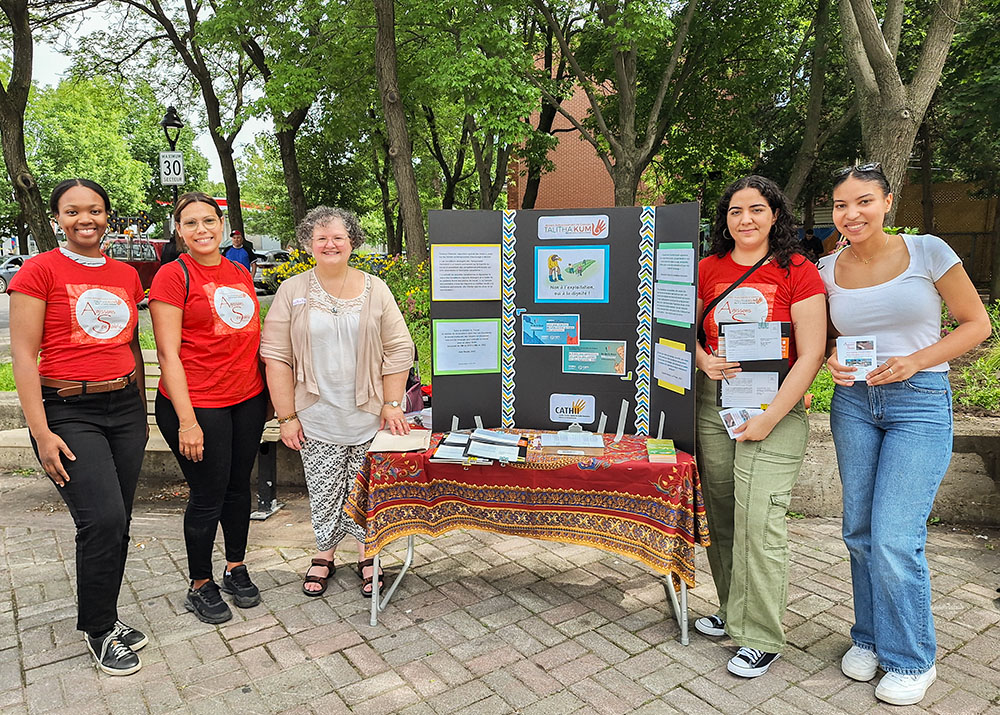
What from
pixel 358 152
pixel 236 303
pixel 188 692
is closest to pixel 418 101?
pixel 358 152

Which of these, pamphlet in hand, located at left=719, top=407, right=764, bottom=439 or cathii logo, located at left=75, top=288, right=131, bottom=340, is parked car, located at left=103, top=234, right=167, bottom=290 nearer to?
cathii logo, located at left=75, top=288, right=131, bottom=340

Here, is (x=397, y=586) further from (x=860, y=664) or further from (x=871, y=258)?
(x=871, y=258)

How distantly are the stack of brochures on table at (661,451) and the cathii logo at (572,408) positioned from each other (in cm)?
32

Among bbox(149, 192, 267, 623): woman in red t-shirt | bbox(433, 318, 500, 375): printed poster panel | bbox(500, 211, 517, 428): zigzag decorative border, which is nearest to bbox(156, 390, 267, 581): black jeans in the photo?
bbox(149, 192, 267, 623): woman in red t-shirt

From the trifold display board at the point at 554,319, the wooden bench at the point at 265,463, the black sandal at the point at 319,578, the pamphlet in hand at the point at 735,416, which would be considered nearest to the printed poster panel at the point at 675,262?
the trifold display board at the point at 554,319

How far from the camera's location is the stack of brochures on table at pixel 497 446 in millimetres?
3182

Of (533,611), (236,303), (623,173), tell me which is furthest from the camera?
(623,173)

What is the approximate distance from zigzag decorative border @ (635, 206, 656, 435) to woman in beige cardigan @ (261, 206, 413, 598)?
3.69 feet

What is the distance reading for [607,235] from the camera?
3.31 m

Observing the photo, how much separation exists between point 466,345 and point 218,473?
4.28 ft

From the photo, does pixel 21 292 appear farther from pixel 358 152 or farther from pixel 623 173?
pixel 358 152

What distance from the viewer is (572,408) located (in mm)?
3473

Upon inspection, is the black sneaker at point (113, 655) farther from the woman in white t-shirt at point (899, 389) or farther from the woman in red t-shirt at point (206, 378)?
the woman in white t-shirt at point (899, 389)

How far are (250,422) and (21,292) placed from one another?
1.09m
